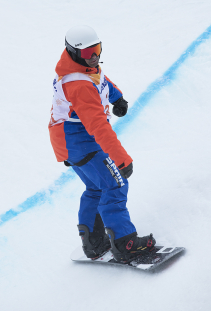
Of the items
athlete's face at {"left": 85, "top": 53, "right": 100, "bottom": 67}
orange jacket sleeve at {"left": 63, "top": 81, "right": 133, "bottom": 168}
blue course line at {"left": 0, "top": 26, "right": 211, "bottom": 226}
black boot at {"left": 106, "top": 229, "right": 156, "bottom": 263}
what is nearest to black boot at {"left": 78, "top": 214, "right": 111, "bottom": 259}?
black boot at {"left": 106, "top": 229, "right": 156, "bottom": 263}

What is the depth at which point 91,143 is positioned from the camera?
2002mm

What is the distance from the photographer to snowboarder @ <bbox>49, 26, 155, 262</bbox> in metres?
1.71

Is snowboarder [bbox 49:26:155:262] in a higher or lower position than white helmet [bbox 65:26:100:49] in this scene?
lower

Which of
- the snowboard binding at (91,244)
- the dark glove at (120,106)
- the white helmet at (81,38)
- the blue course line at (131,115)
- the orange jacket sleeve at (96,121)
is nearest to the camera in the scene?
the orange jacket sleeve at (96,121)

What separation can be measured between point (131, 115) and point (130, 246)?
91.2 inches

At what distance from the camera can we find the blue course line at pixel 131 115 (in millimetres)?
3148

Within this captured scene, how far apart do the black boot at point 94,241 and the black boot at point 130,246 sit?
29 cm

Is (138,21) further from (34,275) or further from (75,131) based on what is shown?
(34,275)

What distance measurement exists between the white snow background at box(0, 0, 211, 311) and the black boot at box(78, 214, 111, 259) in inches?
4.3

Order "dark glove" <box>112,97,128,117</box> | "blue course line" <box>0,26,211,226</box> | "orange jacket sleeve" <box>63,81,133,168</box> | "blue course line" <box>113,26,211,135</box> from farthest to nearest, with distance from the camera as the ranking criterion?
"blue course line" <box>113,26,211,135</box> < "blue course line" <box>0,26,211,226</box> < "dark glove" <box>112,97,128,117</box> < "orange jacket sleeve" <box>63,81,133,168</box>

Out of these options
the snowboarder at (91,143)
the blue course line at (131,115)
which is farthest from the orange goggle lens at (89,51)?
the blue course line at (131,115)

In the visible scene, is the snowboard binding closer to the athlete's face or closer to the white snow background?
the white snow background

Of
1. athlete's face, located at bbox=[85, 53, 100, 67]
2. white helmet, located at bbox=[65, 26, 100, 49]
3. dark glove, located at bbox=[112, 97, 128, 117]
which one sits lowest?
dark glove, located at bbox=[112, 97, 128, 117]

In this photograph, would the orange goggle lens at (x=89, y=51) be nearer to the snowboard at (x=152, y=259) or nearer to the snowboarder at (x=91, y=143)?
the snowboarder at (x=91, y=143)
